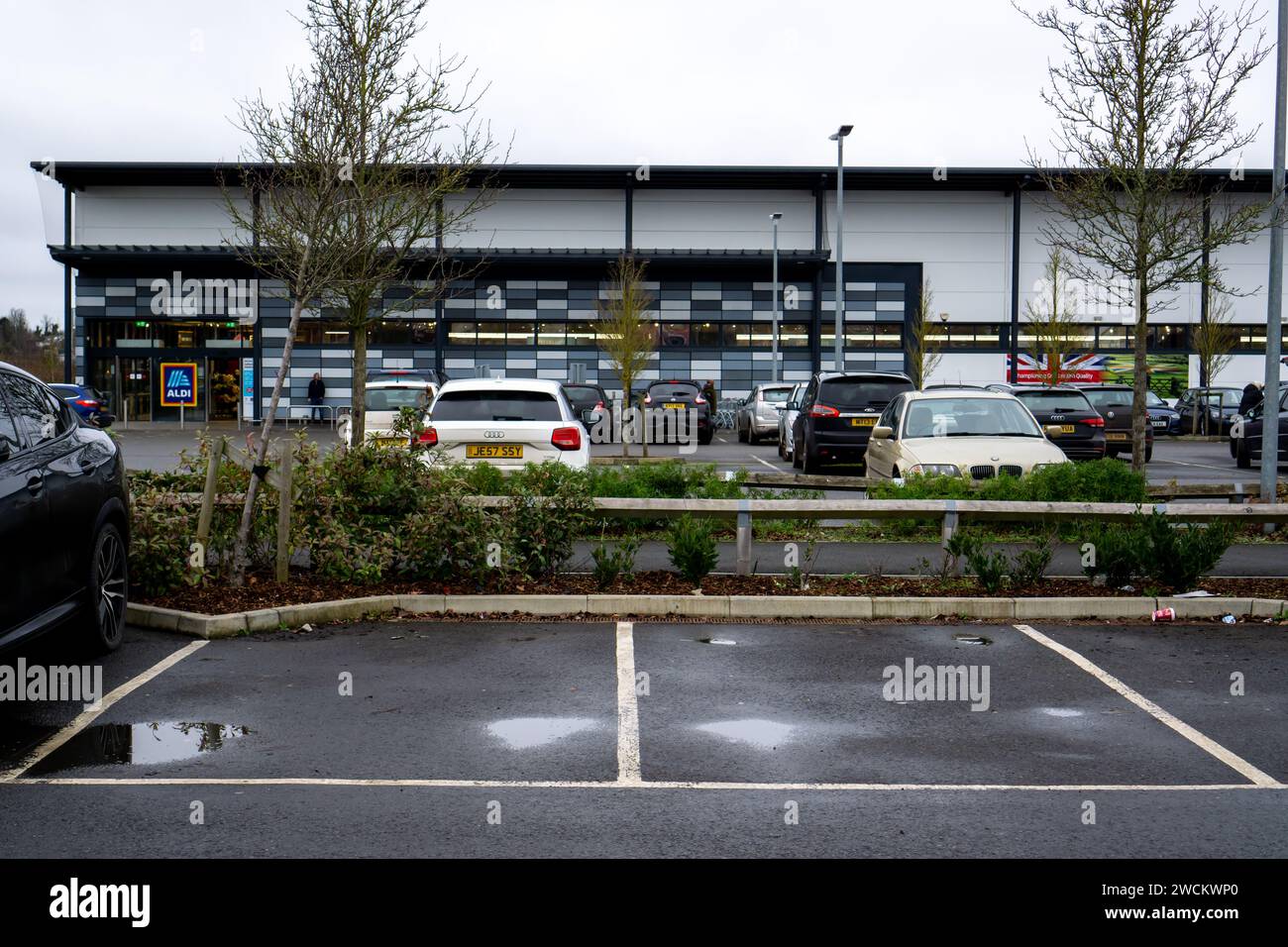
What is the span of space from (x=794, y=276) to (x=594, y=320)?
8.03 metres

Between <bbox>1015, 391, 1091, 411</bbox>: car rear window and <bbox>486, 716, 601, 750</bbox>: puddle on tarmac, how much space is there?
1764 cm

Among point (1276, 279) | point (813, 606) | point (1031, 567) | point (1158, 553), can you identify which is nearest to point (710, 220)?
point (1276, 279)

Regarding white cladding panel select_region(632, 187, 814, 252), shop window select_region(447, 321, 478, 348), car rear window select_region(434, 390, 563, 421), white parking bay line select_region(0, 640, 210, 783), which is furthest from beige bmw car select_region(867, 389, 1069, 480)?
shop window select_region(447, 321, 478, 348)

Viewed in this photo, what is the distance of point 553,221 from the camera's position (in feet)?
161

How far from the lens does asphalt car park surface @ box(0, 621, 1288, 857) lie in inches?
198

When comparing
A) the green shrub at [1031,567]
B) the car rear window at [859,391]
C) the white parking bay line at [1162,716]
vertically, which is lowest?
the white parking bay line at [1162,716]

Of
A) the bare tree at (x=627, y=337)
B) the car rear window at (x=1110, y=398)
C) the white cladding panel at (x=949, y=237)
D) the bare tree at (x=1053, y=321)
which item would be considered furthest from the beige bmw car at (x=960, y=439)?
the white cladding panel at (x=949, y=237)

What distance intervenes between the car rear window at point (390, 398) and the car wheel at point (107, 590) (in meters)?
12.7

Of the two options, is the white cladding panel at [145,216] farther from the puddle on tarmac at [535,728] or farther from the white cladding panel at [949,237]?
the puddle on tarmac at [535,728]

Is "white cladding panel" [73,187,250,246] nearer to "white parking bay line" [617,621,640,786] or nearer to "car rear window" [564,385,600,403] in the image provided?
"car rear window" [564,385,600,403]

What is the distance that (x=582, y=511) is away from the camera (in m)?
10.5

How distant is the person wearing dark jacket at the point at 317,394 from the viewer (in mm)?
47562

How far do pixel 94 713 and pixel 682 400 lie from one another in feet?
93.7

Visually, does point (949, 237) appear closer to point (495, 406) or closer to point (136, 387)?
point (136, 387)
